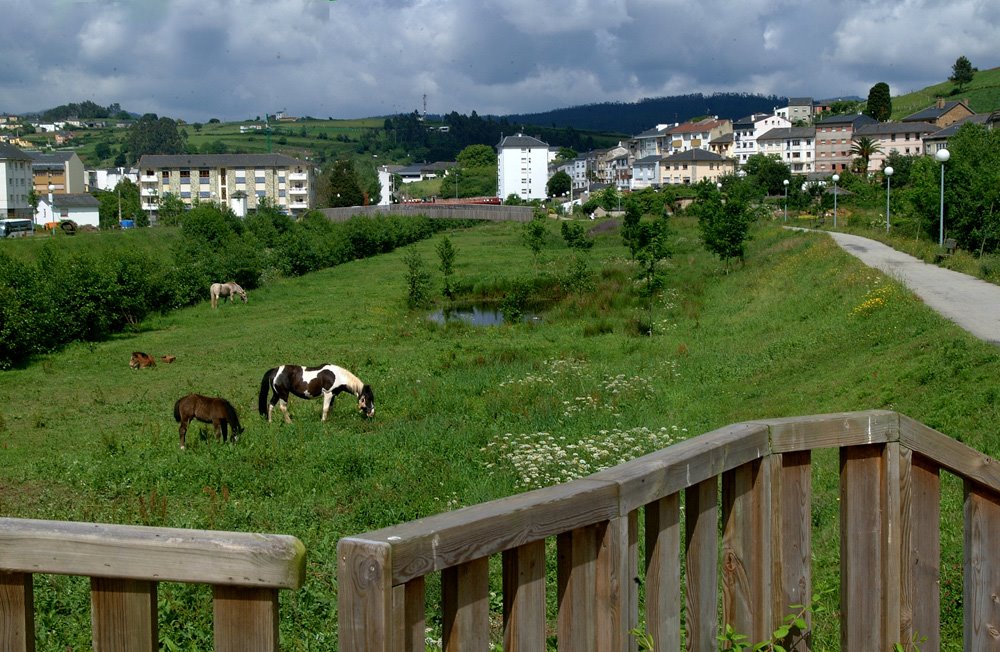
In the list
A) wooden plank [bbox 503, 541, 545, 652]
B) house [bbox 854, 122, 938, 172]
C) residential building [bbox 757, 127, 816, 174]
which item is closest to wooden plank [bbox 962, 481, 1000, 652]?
wooden plank [bbox 503, 541, 545, 652]

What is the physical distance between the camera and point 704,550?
3148mm

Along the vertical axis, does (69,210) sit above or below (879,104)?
below

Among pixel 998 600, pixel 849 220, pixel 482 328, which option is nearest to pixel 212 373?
pixel 482 328

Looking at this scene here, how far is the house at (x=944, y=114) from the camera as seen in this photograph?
122 metres

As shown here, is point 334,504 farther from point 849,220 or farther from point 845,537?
point 849,220

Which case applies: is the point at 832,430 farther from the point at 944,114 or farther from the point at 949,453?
the point at 944,114

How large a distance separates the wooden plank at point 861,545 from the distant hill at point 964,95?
5687 inches

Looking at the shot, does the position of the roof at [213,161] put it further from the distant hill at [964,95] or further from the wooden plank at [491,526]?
the wooden plank at [491,526]

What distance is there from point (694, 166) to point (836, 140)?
17.8m

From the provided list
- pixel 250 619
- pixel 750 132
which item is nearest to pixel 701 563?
pixel 250 619

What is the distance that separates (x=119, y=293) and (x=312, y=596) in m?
32.4

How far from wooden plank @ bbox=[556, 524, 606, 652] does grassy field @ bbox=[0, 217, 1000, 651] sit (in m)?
2.65

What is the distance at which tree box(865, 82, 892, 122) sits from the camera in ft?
475

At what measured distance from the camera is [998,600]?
12.6ft
